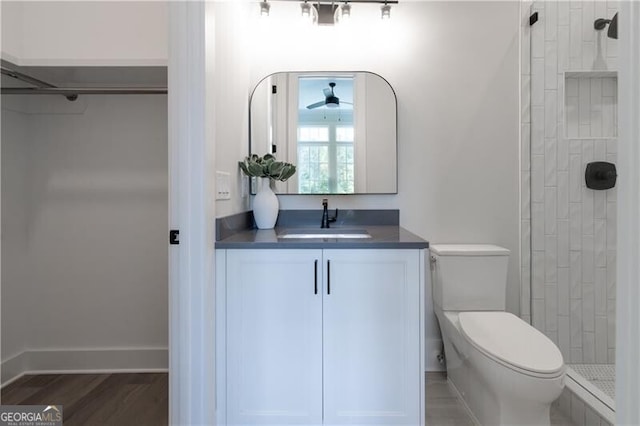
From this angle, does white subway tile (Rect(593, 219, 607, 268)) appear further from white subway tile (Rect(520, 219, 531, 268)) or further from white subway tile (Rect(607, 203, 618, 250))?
white subway tile (Rect(520, 219, 531, 268))

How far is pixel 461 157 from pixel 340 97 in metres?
0.85

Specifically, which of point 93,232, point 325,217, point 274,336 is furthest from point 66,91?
point 274,336

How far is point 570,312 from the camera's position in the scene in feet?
6.68

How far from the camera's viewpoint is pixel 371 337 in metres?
1.37

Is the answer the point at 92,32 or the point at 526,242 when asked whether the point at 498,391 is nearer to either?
the point at 526,242

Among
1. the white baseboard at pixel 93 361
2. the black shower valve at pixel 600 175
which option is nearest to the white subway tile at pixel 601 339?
the black shower valve at pixel 600 175

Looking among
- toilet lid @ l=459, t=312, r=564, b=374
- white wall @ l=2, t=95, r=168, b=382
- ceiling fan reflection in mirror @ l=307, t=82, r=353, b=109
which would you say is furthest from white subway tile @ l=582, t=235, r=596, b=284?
white wall @ l=2, t=95, r=168, b=382

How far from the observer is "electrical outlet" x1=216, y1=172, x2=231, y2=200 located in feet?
4.71

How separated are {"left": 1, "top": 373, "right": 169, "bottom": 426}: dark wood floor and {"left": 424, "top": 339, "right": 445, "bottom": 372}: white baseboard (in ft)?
4.94

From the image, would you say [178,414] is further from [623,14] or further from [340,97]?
[340,97]

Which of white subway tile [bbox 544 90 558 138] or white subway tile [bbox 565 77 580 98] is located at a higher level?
white subway tile [bbox 565 77 580 98]

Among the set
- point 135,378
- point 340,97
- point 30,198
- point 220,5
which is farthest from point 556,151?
point 30,198

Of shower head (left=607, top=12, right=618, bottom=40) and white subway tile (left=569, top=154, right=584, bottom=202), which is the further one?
white subway tile (left=569, top=154, right=584, bottom=202)

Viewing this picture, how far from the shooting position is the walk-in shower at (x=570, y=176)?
2.01 metres
